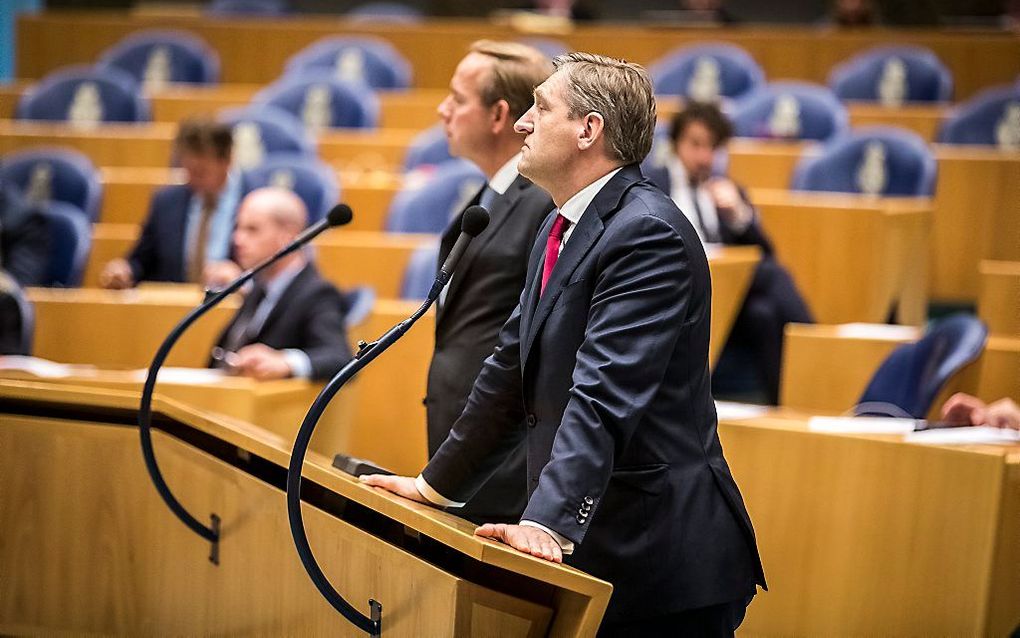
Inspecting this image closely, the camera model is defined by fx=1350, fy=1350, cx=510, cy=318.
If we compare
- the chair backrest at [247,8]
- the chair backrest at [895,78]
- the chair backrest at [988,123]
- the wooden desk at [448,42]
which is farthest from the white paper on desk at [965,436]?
the chair backrest at [247,8]

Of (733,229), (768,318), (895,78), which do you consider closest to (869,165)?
(733,229)

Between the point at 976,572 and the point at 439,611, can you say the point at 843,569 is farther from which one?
the point at 439,611

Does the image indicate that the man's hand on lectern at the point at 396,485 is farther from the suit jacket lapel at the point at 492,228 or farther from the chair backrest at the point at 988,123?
the chair backrest at the point at 988,123

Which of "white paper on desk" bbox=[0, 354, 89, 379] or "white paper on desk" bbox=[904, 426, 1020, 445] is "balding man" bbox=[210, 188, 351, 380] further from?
"white paper on desk" bbox=[904, 426, 1020, 445]

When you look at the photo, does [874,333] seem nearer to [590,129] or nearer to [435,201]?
[435,201]

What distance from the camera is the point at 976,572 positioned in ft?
7.53

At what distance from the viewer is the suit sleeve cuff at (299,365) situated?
120 inches

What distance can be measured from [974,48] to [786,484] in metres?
3.94

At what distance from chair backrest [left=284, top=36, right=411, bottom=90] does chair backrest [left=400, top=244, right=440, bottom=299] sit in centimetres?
260

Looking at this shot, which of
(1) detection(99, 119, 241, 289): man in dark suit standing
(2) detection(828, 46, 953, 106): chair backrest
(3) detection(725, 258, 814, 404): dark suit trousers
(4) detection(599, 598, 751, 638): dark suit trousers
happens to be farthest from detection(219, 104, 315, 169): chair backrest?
(4) detection(599, 598, 751, 638): dark suit trousers

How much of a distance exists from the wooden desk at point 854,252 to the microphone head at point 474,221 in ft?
9.01

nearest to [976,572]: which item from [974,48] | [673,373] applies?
[673,373]

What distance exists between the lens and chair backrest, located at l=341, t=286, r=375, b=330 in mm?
3283

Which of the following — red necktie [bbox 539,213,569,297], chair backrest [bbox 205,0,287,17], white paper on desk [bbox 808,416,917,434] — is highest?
chair backrest [bbox 205,0,287,17]
